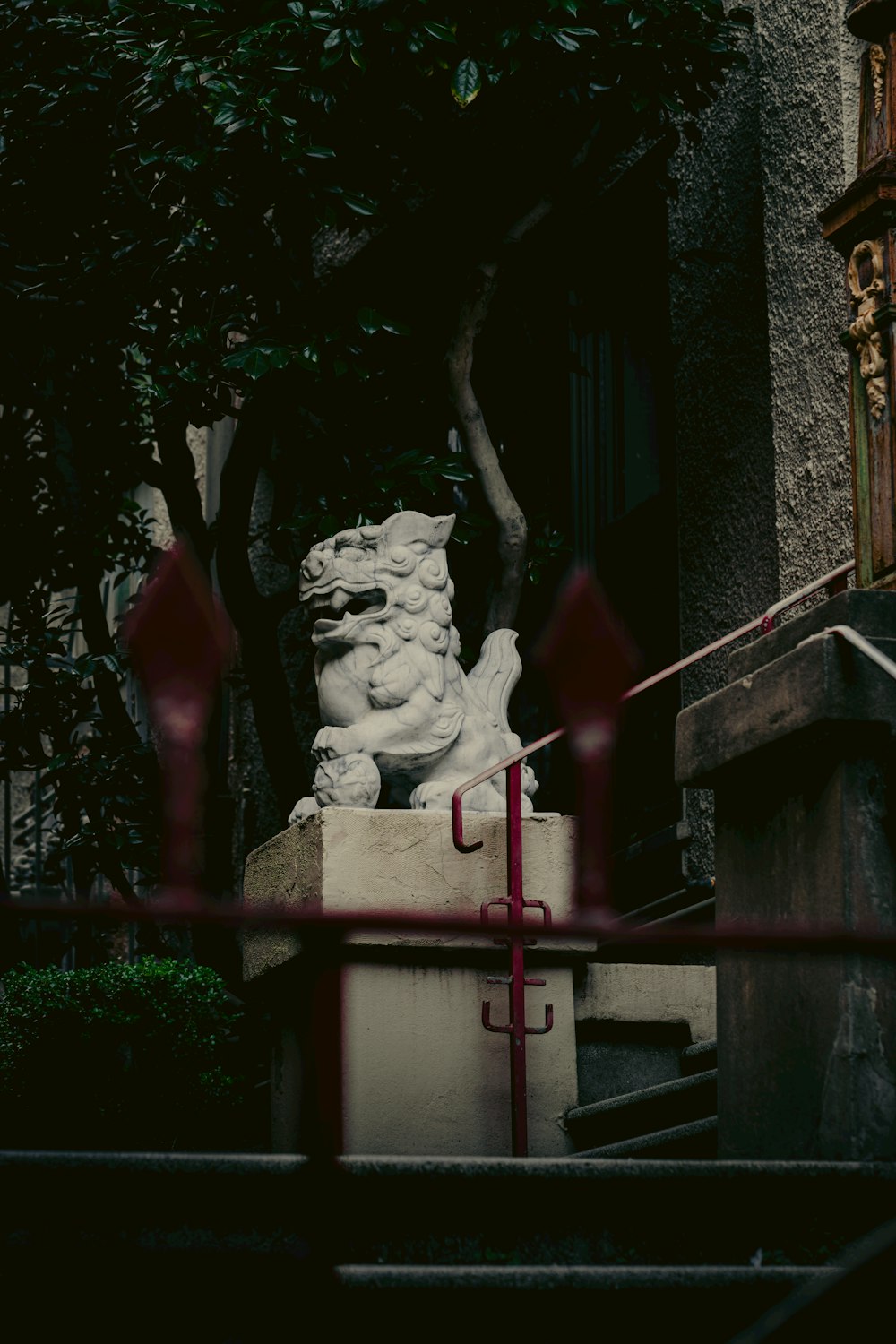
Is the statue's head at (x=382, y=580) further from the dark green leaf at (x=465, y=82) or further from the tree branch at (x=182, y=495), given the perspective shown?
the tree branch at (x=182, y=495)

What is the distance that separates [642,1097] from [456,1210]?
2.26 metres

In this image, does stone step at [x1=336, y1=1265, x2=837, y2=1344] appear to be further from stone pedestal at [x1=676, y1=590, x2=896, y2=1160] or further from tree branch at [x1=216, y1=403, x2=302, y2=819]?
tree branch at [x1=216, y1=403, x2=302, y2=819]

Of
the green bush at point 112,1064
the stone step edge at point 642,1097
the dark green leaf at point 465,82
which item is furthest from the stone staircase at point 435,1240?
the dark green leaf at point 465,82

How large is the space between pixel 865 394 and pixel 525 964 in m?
2.43

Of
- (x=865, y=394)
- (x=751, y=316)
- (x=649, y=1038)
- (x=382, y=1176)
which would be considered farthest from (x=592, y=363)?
(x=382, y=1176)

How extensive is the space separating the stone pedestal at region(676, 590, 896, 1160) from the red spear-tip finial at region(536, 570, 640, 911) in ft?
11.0

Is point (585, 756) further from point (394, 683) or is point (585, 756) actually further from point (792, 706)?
point (792, 706)

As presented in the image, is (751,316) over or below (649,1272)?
over

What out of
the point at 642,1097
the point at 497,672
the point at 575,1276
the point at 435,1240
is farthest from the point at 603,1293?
the point at 497,672

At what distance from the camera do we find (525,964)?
20.6 feet

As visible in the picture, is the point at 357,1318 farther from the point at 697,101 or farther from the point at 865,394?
the point at 697,101

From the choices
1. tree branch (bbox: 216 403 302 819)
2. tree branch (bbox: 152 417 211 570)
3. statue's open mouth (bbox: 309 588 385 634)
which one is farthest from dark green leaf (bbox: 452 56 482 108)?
tree branch (bbox: 152 417 211 570)

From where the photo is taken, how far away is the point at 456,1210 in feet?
11.7

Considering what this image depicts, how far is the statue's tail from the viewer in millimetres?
6855
